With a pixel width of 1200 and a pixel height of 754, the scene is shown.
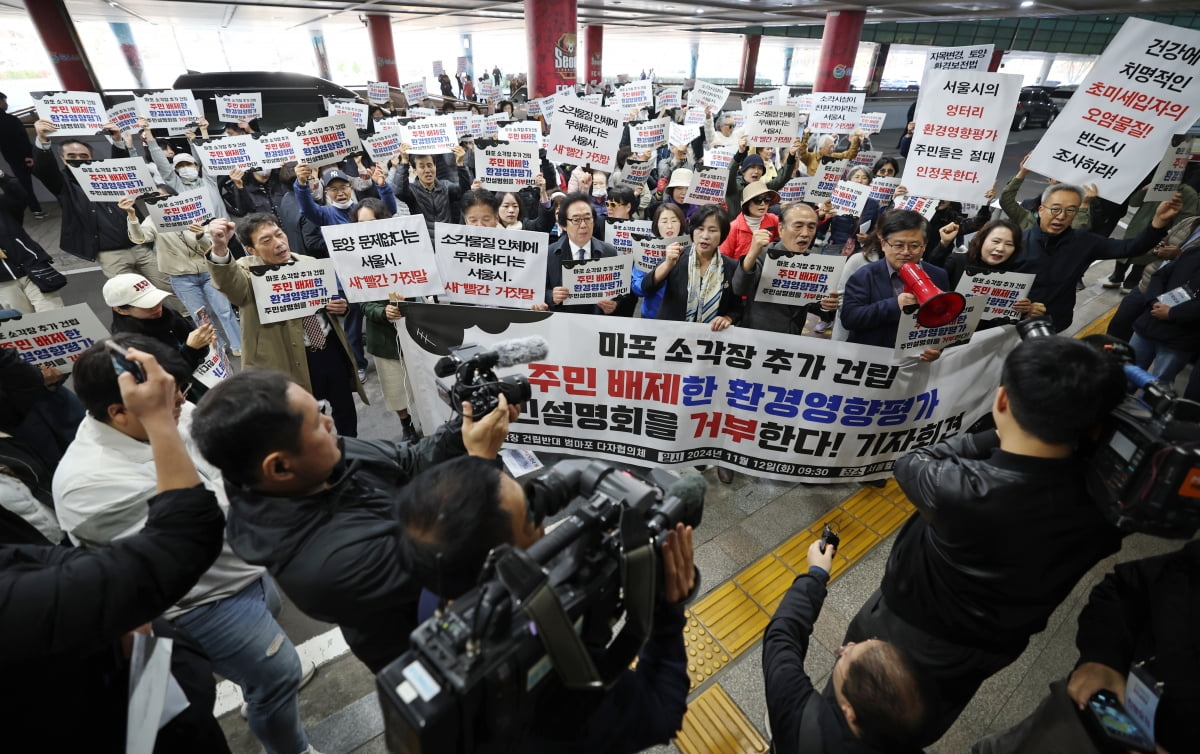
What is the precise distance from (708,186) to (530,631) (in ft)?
18.1

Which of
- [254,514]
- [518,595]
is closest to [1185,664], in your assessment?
[518,595]

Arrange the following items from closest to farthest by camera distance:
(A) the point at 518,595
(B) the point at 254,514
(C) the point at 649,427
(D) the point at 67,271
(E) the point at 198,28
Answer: (A) the point at 518,595 → (B) the point at 254,514 → (C) the point at 649,427 → (D) the point at 67,271 → (E) the point at 198,28

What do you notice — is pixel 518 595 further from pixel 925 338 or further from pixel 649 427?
pixel 925 338

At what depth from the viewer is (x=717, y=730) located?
7.72ft

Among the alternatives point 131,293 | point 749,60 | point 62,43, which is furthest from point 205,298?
point 749,60

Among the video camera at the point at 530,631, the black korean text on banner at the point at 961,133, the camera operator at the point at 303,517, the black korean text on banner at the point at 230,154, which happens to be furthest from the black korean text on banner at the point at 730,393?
the black korean text on banner at the point at 230,154

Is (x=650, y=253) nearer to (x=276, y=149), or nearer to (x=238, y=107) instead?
(x=276, y=149)

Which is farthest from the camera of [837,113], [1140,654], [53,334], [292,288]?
[837,113]

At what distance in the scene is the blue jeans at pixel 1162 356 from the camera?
3949 millimetres

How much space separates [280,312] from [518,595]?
307 cm

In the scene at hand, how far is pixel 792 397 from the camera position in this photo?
328 cm

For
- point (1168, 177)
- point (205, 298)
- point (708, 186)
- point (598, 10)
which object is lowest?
point (205, 298)

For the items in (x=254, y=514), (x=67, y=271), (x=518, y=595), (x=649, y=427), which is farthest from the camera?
(x=67, y=271)

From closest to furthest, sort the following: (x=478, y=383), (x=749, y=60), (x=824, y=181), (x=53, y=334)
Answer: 1. (x=478, y=383)
2. (x=53, y=334)
3. (x=824, y=181)
4. (x=749, y=60)
